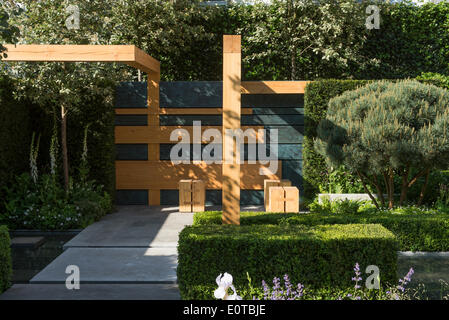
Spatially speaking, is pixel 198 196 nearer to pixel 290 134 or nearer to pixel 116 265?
pixel 290 134

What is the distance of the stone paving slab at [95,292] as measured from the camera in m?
5.15

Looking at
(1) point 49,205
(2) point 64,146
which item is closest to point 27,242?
(1) point 49,205

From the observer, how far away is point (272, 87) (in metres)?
10.9

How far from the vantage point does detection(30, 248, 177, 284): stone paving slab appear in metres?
5.83

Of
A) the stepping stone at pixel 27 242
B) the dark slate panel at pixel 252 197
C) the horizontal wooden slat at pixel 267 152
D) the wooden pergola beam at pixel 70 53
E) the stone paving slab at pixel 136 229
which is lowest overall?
the stepping stone at pixel 27 242

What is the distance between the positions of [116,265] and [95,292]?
1080mm

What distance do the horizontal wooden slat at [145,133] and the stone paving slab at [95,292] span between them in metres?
5.97

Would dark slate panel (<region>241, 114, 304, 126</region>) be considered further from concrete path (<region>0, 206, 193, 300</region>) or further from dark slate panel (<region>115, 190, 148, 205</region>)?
concrete path (<region>0, 206, 193, 300</region>)

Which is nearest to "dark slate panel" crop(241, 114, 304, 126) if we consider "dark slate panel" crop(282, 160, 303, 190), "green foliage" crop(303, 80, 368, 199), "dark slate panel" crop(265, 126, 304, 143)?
"dark slate panel" crop(265, 126, 304, 143)

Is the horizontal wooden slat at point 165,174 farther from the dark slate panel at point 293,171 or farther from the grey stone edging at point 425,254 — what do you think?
the grey stone edging at point 425,254

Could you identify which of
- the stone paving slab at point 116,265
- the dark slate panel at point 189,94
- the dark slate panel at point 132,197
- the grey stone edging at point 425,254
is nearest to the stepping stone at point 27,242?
the stone paving slab at point 116,265

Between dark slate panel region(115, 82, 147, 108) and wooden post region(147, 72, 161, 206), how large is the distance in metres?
0.17

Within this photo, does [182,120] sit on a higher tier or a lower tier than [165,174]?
higher

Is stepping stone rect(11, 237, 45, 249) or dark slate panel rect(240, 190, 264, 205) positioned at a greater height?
dark slate panel rect(240, 190, 264, 205)
